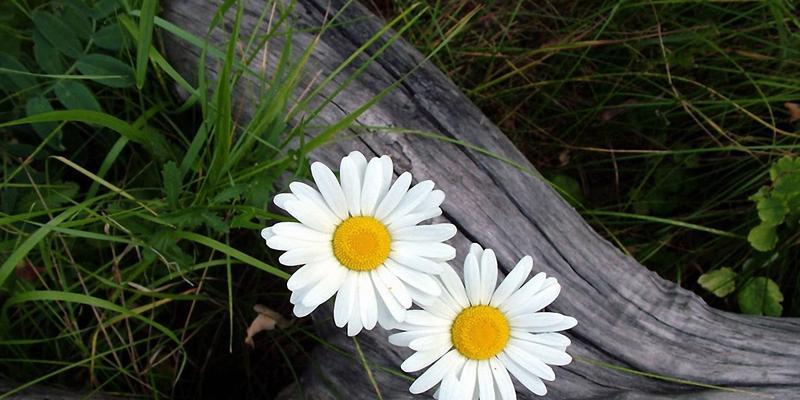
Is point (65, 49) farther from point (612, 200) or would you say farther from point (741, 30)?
point (741, 30)

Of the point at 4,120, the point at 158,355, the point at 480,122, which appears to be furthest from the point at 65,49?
the point at 480,122

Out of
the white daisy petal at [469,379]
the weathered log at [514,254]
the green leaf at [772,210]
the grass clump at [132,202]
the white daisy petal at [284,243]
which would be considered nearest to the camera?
the white daisy petal at [284,243]

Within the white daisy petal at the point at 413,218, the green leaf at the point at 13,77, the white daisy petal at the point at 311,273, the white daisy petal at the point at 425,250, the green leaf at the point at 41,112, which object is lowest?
the white daisy petal at the point at 311,273

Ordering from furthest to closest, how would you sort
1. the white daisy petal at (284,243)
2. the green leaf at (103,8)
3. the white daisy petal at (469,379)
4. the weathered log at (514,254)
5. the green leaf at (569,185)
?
the green leaf at (569,185) < the weathered log at (514,254) < the green leaf at (103,8) < the white daisy petal at (469,379) < the white daisy petal at (284,243)

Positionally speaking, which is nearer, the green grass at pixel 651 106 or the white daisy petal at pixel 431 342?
the white daisy petal at pixel 431 342

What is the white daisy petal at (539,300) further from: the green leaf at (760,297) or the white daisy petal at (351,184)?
the green leaf at (760,297)

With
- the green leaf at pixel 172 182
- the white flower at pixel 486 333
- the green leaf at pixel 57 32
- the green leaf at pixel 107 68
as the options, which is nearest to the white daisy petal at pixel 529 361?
the white flower at pixel 486 333

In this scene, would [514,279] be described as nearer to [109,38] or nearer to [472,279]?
[472,279]

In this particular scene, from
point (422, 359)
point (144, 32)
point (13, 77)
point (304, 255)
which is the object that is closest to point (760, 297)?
point (422, 359)
